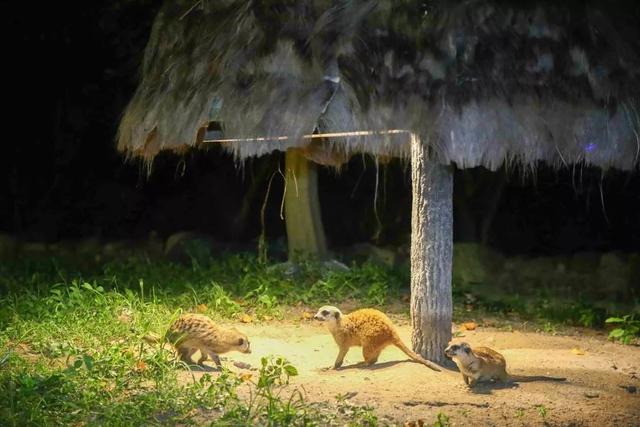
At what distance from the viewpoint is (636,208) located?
44.3 ft

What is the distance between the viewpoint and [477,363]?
6.05 meters

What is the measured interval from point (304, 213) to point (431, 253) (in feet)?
15.0

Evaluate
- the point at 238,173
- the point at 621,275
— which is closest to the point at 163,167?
the point at 238,173

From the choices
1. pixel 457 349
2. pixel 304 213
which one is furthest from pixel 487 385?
pixel 304 213

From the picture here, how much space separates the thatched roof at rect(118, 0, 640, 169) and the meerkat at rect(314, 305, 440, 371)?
128 centimetres

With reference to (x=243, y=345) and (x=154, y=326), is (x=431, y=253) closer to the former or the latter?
(x=243, y=345)

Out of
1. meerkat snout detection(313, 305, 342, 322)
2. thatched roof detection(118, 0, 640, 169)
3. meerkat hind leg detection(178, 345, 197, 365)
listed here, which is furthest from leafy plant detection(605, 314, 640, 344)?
meerkat hind leg detection(178, 345, 197, 365)

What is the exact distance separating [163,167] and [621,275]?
284 inches

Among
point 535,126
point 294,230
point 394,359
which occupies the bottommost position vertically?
point 394,359

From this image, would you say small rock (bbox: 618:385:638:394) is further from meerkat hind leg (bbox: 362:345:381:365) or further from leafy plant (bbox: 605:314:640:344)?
leafy plant (bbox: 605:314:640:344)

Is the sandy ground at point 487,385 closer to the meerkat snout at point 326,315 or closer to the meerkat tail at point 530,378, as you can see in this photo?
the meerkat tail at point 530,378

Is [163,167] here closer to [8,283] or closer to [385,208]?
[385,208]

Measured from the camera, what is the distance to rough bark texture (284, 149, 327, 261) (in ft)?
36.2

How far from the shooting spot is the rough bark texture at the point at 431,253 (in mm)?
6703
